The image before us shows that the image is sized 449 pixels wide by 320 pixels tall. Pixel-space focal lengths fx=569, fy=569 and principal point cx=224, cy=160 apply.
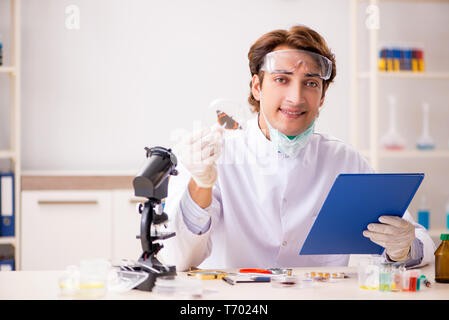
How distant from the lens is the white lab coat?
1745mm

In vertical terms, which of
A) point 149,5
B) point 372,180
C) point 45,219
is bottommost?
point 45,219

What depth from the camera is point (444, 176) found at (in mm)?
3520

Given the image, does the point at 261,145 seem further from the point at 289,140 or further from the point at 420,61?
the point at 420,61

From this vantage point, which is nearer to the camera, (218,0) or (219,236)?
(219,236)

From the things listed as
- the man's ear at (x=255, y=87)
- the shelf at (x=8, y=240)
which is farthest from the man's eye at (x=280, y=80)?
the shelf at (x=8, y=240)

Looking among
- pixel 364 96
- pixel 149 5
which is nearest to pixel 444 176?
pixel 364 96

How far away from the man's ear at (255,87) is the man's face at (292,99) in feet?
0.23

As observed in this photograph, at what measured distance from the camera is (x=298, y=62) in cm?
175

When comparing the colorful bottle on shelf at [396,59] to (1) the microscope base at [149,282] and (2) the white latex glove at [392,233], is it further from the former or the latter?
(1) the microscope base at [149,282]

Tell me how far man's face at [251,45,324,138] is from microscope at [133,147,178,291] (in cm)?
54

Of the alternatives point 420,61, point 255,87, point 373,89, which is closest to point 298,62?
point 255,87

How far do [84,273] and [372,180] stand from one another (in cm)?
67

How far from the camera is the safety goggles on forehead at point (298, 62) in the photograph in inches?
69.1
